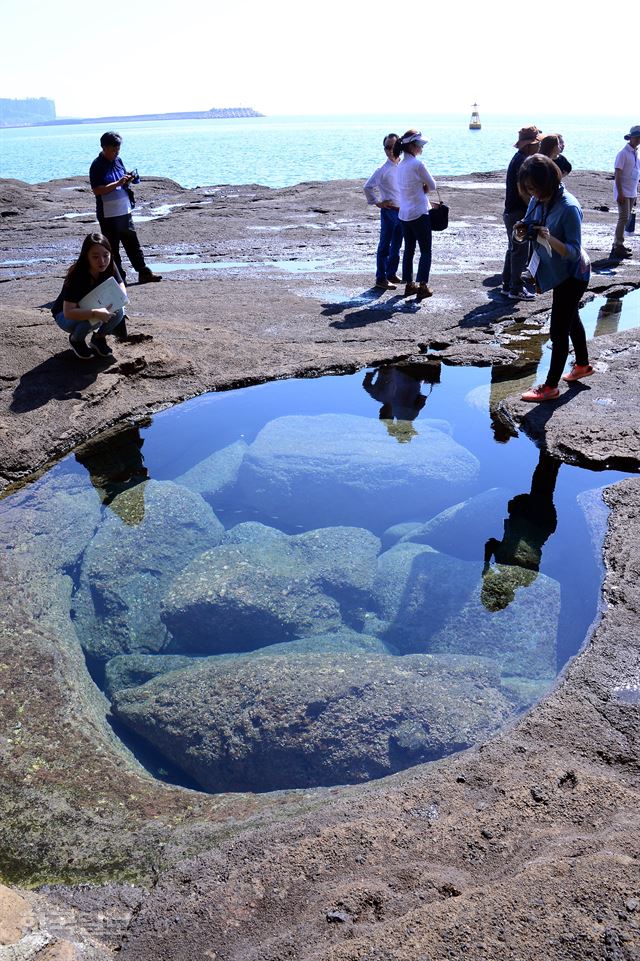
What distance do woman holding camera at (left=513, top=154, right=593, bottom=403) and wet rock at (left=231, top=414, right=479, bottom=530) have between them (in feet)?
4.01

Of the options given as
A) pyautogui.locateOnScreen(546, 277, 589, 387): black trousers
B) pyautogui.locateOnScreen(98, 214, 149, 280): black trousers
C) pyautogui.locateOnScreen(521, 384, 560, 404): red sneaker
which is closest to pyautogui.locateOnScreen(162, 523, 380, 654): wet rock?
pyautogui.locateOnScreen(521, 384, 560, 404): red sneaker

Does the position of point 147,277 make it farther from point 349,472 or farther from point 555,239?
point 555,239

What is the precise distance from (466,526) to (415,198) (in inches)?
204

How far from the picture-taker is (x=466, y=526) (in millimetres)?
4363

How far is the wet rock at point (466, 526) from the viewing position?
13.7 ft

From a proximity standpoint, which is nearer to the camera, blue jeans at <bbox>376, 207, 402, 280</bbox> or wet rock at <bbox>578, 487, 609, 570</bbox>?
wet rock at <bbox>578, 487, 609, 570</bbox>

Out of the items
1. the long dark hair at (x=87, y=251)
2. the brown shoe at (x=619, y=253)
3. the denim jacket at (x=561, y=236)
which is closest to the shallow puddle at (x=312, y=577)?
the denim jacket at (x=561, y=236)

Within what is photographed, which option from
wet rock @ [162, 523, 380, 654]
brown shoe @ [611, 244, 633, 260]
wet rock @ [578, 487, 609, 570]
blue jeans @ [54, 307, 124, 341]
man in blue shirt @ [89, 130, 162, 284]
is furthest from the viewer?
brown shoe @ [611, 244, 633, 260]

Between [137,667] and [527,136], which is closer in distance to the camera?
[137,667]

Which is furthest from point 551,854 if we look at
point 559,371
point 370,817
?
point 559,371

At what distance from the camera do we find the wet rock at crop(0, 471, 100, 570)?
4254 mm

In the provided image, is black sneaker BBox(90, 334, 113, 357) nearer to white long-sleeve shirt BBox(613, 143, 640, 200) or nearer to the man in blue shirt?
the man in blue shirt

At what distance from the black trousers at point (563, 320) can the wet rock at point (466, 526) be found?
1388mm

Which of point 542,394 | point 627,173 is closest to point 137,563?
point 542,394
